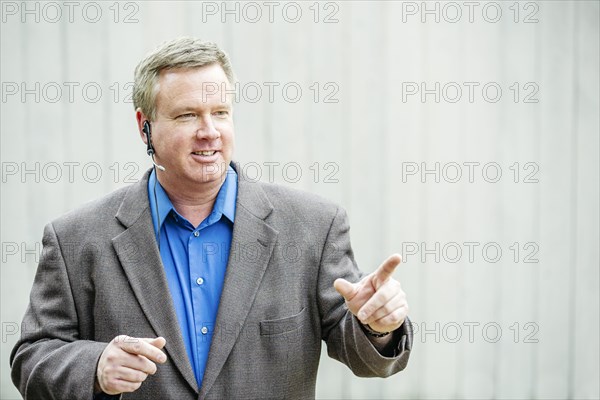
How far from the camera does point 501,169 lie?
331 centimetres

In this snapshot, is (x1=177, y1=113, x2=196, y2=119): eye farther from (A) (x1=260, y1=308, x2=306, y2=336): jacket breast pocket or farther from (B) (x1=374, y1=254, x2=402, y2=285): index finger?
(B) (x1=374, y1=254, x2=402, y2=285): index finger

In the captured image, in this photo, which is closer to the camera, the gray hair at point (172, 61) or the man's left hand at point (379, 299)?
the man's left hand at point (379, 299)

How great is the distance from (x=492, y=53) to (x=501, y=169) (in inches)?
18.7

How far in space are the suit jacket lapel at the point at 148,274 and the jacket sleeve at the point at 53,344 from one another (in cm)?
15

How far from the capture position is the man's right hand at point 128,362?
182cm

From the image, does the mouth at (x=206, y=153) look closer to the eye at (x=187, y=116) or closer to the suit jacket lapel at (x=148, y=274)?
the eye at (x=187, y=116)

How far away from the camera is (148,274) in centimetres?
211

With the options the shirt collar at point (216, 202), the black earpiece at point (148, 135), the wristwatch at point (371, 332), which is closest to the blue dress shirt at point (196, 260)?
the shirt collar at point (216, 202)

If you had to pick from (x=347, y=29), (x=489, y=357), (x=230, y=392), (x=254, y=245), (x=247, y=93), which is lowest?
(x=489, y=357)

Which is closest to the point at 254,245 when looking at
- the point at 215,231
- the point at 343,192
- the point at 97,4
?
the point at 215,231

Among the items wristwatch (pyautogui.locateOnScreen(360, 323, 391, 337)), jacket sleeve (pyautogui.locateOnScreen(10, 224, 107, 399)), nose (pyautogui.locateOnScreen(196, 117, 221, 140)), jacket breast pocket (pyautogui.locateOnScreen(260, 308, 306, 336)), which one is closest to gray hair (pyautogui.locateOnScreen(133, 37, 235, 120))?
nose (pyautogui.locateOnScreen(196, 117, 221, 140))

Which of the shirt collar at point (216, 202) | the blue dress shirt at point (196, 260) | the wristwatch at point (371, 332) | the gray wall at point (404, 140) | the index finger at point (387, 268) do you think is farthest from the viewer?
the gray wall at point (404, 140)

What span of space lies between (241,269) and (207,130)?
14.9 inches

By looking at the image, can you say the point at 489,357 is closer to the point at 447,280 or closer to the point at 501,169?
the point at 447,280
